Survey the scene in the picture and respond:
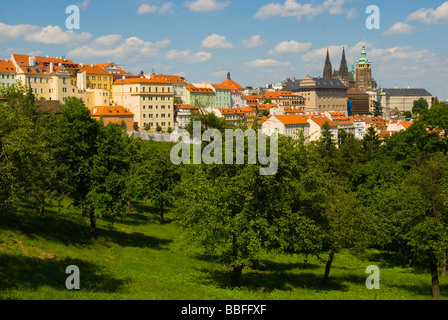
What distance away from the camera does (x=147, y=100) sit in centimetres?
12669

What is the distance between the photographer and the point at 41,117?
39.3 metres

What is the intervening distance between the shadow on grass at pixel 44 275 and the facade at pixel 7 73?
10116 centimetres

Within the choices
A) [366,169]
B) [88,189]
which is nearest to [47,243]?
[88,189]

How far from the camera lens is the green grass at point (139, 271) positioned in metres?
19.6

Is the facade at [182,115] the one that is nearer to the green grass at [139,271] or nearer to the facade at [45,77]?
the facade at [45,77]

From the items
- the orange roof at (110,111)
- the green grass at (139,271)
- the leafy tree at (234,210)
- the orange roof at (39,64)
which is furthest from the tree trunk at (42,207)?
the orange roof at (39,64)

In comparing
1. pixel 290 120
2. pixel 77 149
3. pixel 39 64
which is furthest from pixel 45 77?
pixel 77 149

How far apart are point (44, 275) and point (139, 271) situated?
220 inches

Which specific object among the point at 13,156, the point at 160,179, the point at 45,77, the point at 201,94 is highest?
the point at 201,94

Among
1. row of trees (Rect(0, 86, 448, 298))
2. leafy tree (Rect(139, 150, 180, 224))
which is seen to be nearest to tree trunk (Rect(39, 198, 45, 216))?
row of trees (Rect(0, 86, 448, 298))

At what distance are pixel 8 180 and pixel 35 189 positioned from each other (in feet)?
24.8

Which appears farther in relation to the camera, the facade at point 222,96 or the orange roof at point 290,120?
the facade at point 222,96

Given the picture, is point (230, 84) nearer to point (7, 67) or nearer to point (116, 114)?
point (116, 114)
